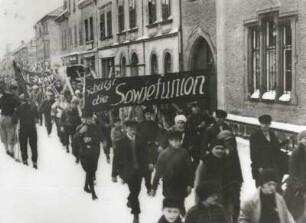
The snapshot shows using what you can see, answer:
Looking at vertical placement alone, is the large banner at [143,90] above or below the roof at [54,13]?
below

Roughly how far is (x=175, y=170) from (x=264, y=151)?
3.12 ft

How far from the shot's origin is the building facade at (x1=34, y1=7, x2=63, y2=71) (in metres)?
5.52

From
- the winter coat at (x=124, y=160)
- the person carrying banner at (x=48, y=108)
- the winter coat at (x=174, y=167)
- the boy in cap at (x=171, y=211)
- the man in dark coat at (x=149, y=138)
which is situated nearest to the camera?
the boy in cap at (x=171, y=211)

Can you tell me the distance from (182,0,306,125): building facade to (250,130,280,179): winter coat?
0.39 meters

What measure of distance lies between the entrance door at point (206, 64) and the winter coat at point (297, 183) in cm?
110

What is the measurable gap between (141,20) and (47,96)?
1444mm

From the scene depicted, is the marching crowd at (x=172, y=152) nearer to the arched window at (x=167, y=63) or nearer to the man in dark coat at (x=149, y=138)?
the man in dark coat at (x=149, y=138)

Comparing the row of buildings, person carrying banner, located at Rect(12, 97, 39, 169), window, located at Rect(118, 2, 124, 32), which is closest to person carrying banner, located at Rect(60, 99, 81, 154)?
person carrying banner, located at Rect(12, 97, 39, 169)

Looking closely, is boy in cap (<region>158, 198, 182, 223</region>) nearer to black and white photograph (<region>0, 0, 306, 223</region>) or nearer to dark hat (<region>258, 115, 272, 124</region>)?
black and white photograph (<region>0, 0, 306, 223</region>)

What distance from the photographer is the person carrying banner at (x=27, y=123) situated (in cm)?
541

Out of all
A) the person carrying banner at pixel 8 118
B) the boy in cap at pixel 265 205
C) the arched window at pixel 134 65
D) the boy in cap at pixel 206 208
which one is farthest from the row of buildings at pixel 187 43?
the boy in cap at pixel 206 208

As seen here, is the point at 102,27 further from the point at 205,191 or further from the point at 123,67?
the point at 205,191

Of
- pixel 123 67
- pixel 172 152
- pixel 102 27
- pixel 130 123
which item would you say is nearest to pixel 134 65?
pixel 123 67

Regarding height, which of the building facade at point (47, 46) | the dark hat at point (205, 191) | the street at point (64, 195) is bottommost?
the street at point (64, 195)
